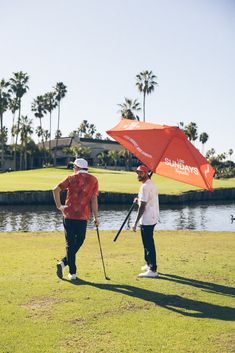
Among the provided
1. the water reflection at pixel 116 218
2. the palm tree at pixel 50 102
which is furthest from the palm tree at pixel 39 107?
the water reflection at pixel 116 218

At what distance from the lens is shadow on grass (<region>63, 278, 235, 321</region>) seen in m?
7.15

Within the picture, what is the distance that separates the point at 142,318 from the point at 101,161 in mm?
114036

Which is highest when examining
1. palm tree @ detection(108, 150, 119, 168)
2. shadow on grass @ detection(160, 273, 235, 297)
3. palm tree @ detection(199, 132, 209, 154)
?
palm tree @ detection(199, 132, 209, 154)

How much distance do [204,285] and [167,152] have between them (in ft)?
9.67

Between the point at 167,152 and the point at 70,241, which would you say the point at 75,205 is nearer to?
the point at 70,241

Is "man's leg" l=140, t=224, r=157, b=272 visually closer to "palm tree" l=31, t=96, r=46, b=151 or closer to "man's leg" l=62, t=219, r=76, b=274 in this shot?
"man's leg" l=62, t=219, r=76, b=274

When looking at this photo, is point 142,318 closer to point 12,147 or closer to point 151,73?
point 151,73

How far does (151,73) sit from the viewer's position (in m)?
107

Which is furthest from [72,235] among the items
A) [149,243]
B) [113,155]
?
[113,155]

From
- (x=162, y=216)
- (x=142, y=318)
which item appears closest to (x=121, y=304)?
(x=142, y=318)

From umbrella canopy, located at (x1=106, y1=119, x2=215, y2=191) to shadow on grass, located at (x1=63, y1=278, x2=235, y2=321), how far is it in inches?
103

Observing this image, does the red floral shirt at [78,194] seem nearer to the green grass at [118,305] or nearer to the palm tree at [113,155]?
the green grass at [118,305]

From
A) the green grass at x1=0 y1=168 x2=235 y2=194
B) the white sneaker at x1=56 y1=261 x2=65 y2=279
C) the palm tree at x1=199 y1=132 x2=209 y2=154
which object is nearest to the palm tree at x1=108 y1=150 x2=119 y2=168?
the green grass at x1=0 y1=168 x2=235 y2=194

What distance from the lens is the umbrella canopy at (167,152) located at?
9.60 metres
